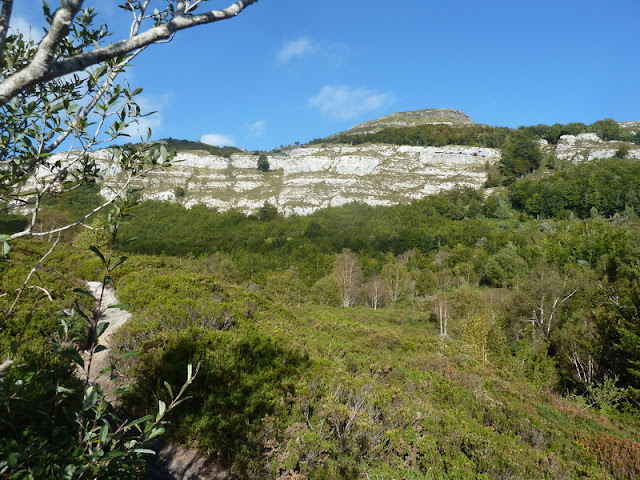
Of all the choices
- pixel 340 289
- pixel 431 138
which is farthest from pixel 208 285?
pixel 431 138

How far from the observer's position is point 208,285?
434 inches

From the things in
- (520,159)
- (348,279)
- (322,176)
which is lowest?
(348,279)

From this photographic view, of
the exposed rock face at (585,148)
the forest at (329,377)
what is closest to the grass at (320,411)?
the forest at (329,377)

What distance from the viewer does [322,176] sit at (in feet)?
338

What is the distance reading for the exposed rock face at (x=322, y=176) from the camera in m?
93.0

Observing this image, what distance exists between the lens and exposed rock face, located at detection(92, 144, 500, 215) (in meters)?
93.0

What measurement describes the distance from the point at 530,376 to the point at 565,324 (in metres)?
12.6

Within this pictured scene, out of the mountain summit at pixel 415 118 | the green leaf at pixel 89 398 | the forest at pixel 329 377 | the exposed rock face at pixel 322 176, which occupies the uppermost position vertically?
the mountain summit at pixel 415 118

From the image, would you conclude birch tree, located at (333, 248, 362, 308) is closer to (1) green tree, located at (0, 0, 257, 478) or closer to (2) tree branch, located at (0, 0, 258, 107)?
(1) green tree, located at (0, 0, 257, 478)

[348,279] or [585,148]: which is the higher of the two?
[585,148]

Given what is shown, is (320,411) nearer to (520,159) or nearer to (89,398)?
(89,398)

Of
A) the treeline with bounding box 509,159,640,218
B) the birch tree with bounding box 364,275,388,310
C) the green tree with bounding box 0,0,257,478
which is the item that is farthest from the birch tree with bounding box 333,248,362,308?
the treeline with bounding box 509,159,640,218

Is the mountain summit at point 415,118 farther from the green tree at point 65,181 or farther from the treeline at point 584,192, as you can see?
the green tree at point 65,181

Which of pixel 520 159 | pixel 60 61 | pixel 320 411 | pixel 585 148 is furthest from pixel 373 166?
pixel 60 61
